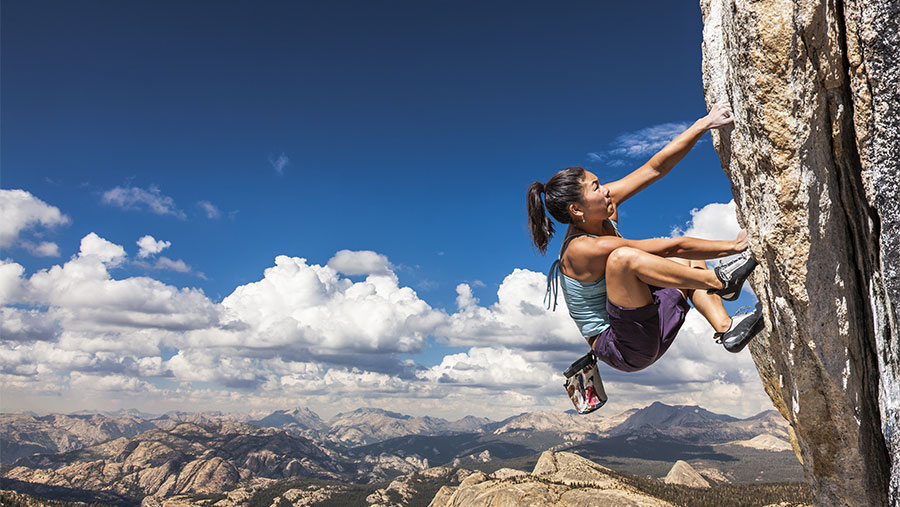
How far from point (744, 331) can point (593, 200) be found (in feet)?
6.97

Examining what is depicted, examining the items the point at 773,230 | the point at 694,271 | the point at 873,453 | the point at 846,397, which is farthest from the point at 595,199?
the point at 873,453

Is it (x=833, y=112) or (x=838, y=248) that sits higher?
(x=833, y=112)

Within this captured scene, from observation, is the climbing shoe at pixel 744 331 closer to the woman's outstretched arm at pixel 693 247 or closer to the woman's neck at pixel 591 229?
the woman's outstretched arm at pixel 693 247

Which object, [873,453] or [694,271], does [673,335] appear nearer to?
[694,271]

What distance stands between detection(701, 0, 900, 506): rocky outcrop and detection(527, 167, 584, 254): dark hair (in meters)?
1.65

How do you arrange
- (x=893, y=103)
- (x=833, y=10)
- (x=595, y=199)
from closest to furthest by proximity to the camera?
1. (x=893, y=103)
2. (x=833, y=10)
3. (x=595, y=199)

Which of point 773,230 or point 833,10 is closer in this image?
point 833,10

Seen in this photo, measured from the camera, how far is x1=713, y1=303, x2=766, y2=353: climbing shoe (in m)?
5.64

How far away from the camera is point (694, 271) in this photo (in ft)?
17.4

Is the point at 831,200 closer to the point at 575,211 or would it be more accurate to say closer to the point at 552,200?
the point at 575,211

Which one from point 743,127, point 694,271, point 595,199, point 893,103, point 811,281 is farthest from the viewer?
point 595,199

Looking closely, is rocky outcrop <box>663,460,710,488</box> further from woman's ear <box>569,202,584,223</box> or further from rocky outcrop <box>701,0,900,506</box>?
woman's ear <box>569,202,584,223</box>

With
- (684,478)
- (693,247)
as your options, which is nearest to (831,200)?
(693,247)

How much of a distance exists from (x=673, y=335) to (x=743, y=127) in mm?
2585
